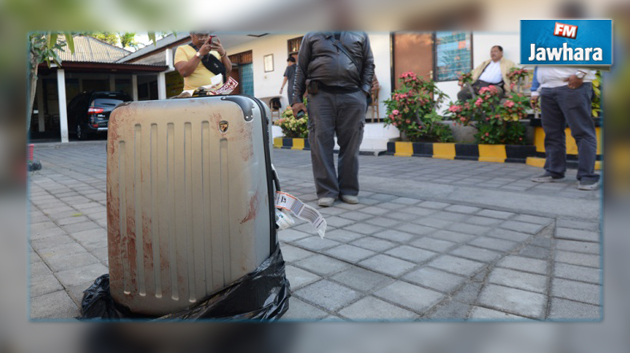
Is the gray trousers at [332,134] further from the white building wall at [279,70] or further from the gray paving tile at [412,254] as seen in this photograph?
the white building wall at [279,70]

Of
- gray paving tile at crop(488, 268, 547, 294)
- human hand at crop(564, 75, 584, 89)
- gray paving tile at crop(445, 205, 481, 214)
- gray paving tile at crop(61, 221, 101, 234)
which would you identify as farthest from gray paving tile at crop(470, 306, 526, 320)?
human hand at crop(564, 75, 584, 89)

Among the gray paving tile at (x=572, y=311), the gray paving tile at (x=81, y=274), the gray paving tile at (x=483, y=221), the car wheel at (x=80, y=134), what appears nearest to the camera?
the gray paving tile at (x=572, y=311)

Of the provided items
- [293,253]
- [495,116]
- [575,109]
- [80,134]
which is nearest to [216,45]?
[293,253]

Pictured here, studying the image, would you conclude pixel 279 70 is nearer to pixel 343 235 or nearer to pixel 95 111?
pixel 95 111

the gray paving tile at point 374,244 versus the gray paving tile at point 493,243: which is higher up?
the gray paving tile at point 374,244

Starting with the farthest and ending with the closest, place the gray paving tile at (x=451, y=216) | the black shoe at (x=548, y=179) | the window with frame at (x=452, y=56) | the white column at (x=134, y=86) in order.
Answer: the white column at (x=134, y=86) < the window with frame at (x=452, y=56) < the black shoe at (x=548, y=179) < the gray paving tile at (x=451, y=216)

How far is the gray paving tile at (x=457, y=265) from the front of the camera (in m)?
2.15

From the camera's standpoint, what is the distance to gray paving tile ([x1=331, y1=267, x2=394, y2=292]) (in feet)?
6.47

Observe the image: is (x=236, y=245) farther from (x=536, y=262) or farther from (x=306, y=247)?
(x=536, y=262)

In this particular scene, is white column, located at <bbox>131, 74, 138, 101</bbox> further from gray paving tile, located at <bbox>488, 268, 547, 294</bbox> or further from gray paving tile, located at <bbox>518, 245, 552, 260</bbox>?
gray paving tile, located at <bbox>488, 268, 547, 294</bbox>

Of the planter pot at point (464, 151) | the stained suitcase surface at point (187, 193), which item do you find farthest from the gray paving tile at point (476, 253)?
the planter pot at point (464, 151)

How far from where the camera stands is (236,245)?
149 centimetres

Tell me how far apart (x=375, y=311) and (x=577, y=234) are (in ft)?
5.54

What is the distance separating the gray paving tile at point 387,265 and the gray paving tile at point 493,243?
0.57 m
